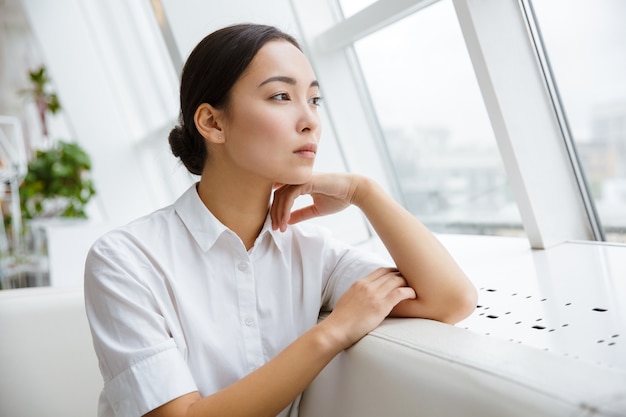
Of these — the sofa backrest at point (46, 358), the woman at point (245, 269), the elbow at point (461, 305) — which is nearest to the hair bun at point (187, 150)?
the woman at point (245, 269)

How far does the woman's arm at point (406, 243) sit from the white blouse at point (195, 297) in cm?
8

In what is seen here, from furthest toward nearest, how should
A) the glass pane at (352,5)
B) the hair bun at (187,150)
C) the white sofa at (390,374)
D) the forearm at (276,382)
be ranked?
1. the glass pane at (352,5)
2. the hair bun at (187,150)
3. the forearm at (276,382)
4. the white sofa at (390,374)

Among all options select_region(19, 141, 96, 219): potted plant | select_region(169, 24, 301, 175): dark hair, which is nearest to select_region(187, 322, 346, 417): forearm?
select_region(169, 24, 301, 175): dark hair

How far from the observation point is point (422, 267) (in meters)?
1.24

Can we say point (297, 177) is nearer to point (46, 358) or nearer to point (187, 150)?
point (187, 150)

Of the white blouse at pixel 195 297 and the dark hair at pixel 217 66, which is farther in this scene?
the dark hair at pixel 217 66

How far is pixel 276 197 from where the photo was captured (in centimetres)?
141

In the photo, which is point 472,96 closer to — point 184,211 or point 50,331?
point 184,211

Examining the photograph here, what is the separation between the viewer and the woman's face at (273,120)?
1.24m

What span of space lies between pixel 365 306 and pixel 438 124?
123cm

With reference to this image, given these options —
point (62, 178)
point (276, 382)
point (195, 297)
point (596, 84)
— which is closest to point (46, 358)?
point (195, 297)

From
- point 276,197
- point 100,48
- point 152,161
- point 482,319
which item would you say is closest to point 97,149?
point 152,161

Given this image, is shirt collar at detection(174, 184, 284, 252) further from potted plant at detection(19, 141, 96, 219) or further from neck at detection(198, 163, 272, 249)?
potted plant at detection(19, 141, 96, 219)

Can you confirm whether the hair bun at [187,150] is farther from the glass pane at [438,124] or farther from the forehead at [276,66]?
the glass pane at [438,124]
